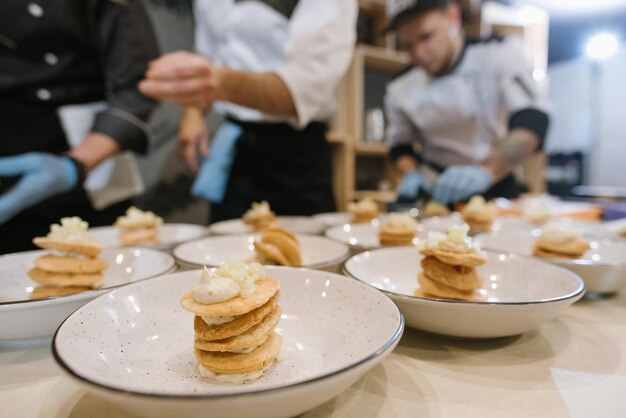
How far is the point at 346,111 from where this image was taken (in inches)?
172

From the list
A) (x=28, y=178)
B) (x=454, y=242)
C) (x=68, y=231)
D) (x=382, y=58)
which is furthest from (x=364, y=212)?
(x=382, y=58)

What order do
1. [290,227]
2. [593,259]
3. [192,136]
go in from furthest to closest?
[192,136], [290,227], [593,259]

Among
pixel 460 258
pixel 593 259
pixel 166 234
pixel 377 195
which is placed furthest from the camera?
pixel 377 195

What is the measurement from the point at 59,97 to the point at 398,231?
67.9 inches

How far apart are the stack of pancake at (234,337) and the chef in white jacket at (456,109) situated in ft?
7.65

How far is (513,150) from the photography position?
2898 millimetres

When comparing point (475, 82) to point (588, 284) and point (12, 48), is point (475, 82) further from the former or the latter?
point (12, 48)

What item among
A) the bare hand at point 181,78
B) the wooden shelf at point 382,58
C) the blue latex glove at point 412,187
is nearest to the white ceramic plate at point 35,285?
the bare hand at point 181,78

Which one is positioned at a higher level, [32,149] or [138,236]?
[32,149]

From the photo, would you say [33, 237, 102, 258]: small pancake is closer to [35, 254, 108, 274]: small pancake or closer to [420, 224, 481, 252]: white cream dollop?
[35, 254, 108, 274]: small pancake

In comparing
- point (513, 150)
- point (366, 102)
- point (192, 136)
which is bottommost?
point (513, 150)

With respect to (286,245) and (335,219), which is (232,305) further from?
(335,219)

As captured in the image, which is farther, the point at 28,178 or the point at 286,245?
the point at 28,178

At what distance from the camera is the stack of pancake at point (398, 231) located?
56.6 inches
